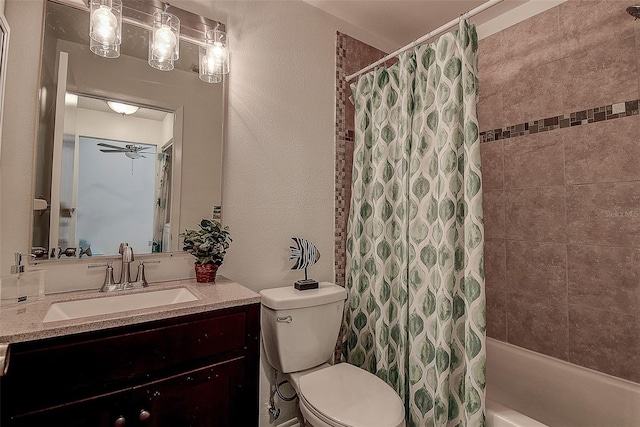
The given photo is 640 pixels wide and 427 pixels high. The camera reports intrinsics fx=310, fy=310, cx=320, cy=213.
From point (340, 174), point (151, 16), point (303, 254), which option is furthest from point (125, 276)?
point (340, 174)

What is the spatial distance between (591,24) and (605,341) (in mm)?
1717

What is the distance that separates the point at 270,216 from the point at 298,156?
0.42 metres

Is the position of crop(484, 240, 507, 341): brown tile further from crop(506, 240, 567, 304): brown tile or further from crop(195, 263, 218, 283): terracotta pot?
crop(195, 263, 218, 283): terracotta pot

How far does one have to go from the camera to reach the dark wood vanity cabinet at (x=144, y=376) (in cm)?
85

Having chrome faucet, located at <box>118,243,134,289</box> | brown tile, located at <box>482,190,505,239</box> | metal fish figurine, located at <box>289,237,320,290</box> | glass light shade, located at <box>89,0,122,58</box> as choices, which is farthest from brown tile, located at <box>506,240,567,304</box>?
glass light shade, located at <box>89,0,122,58</box>

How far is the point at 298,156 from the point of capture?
6.36 ft

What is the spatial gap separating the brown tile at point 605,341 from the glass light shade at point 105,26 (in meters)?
2.66

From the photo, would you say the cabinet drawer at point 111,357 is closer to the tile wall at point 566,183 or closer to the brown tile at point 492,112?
the tile wall at point 566,183

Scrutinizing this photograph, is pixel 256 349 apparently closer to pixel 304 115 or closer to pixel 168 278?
pixel 168 278

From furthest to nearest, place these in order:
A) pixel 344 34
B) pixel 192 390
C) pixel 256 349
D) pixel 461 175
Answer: pixel 344 34 < pixel 461 175 < pixel 256 349 < pixel 192 390

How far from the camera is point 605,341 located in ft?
5.36

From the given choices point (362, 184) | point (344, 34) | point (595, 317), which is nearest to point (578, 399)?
point (595, 317)

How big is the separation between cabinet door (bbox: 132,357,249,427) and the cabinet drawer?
5 cm

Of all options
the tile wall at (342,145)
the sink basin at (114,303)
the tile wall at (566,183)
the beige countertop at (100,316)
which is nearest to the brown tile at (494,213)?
the tile wall at (566,183)
